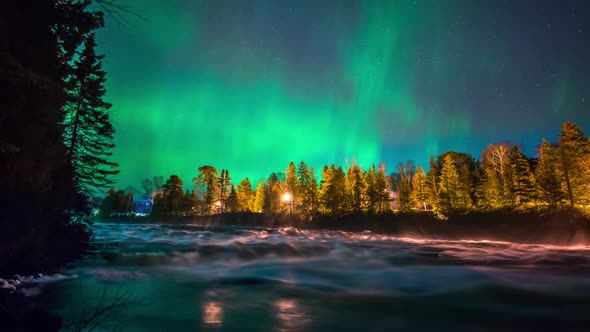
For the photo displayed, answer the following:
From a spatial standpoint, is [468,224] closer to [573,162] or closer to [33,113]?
[573,162]

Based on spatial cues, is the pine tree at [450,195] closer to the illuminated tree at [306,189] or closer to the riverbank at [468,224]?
the riverbank at [468,224]

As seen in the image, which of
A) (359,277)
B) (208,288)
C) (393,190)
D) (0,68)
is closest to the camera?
(0,68)

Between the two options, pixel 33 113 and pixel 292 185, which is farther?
pixel 292 185

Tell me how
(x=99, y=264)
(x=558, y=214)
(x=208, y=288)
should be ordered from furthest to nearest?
(x=558, y=214)
(x=99, y=264)
(x=208, y=288)

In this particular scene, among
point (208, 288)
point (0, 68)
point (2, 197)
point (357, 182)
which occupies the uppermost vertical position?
point (357, 182)

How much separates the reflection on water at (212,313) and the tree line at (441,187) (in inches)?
2055

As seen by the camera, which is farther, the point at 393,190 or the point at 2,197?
the point at 393,190

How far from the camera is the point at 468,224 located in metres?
41.6

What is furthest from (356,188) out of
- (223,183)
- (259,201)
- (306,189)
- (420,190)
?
(223,183)

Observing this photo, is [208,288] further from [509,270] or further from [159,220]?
[159,220]

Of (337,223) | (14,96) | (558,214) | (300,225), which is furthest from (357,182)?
(14,96)

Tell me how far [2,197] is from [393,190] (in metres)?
120

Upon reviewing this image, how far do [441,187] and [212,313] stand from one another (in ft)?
181

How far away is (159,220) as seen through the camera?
7050cm
